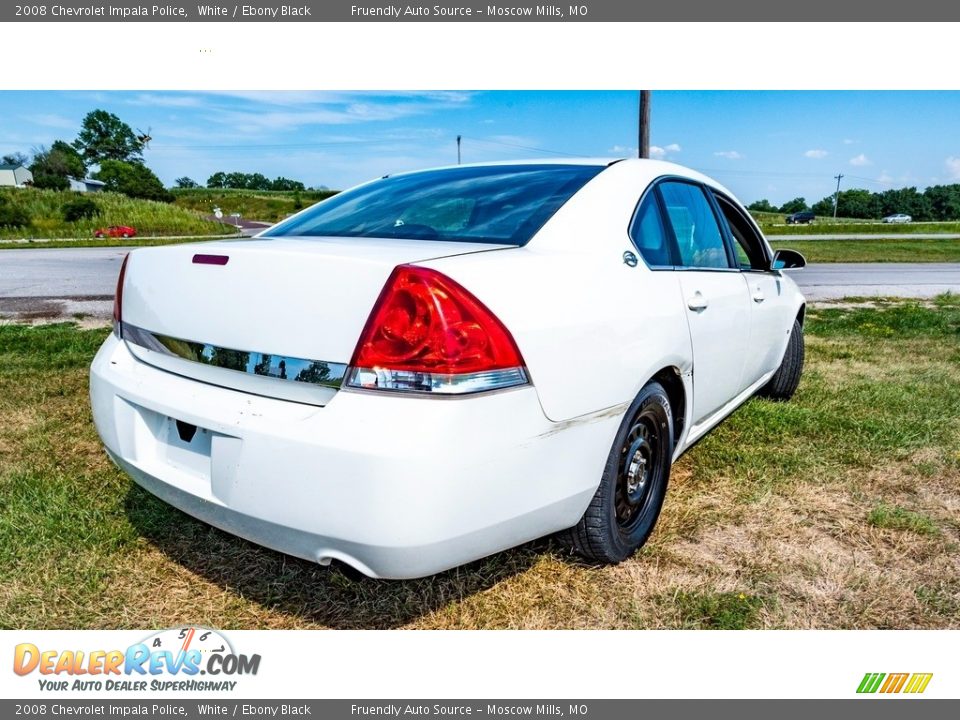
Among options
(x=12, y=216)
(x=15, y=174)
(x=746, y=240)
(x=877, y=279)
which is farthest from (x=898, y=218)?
(x=15, y=174)

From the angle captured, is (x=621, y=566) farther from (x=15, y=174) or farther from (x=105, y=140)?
(x=105, y=140)

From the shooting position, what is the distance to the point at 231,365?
182 cm

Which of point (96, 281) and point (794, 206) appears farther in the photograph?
point (794, 206)

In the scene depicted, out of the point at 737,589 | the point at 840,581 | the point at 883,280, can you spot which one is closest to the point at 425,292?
the point at 737,589

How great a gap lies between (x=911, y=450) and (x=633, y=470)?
217 centimetres

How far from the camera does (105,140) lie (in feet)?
210

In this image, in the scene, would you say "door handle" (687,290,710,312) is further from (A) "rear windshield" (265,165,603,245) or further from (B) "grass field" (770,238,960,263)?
(B) "grass field" (770,238,960,263)

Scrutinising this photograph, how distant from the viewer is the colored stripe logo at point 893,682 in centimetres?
200

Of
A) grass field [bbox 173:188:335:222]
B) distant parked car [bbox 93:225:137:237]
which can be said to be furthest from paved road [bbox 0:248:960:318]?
grass field [bbox 173:188:335:222]

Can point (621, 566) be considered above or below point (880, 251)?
below

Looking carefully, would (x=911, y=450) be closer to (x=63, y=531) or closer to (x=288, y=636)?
(x=288, y=636)

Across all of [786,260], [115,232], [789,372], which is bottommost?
[789,372]

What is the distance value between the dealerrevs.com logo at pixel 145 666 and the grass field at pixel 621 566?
11 centimetres

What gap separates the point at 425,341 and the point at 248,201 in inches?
1900
